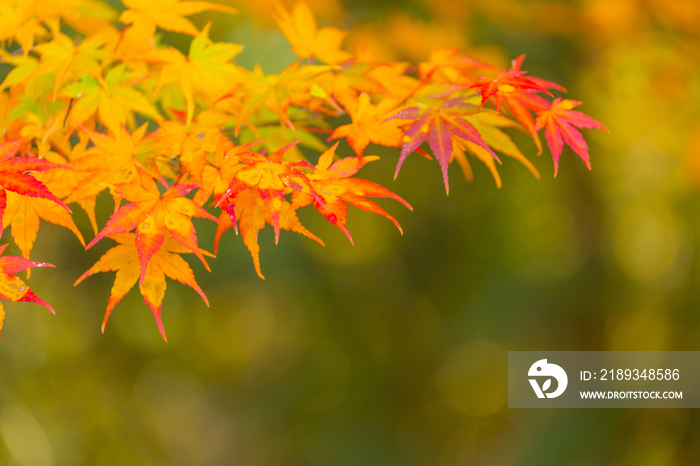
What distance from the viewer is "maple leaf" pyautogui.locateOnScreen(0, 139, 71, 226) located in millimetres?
656

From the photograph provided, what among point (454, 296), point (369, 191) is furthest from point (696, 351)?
point (369, 191)

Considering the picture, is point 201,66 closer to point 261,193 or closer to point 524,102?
point 261,193

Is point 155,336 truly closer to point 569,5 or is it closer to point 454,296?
point 454,296

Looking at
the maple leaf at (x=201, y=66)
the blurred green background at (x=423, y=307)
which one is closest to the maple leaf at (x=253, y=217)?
the maple leaf at (x=201, y=66)

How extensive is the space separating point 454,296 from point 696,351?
1537 millimetres

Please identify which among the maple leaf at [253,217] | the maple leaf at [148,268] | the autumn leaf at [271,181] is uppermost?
the autumn leaf at [271,181]

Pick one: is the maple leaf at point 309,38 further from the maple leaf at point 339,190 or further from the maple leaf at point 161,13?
the maple leaf at point 339,190

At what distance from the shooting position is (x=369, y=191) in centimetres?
78

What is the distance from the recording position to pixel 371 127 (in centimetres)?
90

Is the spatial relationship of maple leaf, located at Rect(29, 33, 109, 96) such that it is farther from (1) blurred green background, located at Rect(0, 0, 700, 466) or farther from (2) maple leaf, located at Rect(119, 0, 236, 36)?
(1) blurred green background, located at Rect(0, 0, 700, 466)

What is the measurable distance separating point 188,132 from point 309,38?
0.51 m
